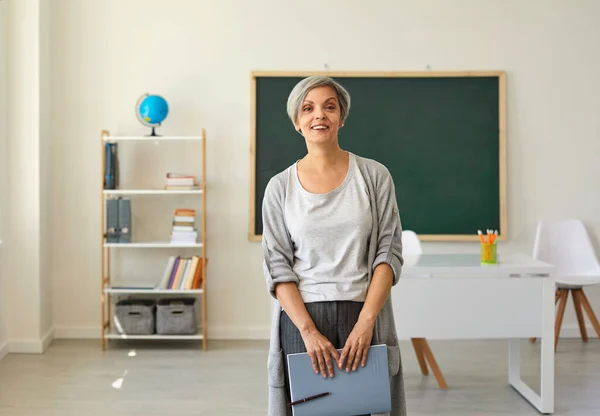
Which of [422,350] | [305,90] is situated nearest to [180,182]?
[422,350]

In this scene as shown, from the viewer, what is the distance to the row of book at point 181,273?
4691mm

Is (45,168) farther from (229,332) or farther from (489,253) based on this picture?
(489,253)

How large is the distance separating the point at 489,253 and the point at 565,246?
1787 millimetres

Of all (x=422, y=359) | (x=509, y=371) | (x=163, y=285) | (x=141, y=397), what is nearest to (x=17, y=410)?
(x=141, y=397)

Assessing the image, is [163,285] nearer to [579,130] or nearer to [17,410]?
[17,410]

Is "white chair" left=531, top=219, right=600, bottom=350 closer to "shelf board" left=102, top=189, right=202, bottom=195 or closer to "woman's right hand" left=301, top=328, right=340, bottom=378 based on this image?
"shelf board" left=102, top=189, right=202, bottom=195

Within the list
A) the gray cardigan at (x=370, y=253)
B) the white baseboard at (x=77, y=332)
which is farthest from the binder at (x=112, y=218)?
the gray cardigan at (x=370, y=253)

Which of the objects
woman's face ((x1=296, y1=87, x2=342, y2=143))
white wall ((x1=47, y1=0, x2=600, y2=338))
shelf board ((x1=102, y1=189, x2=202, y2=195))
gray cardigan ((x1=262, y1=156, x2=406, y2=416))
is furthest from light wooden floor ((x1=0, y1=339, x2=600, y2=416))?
woman's face ((x1=296, y1=87, x2=342, y2=143))

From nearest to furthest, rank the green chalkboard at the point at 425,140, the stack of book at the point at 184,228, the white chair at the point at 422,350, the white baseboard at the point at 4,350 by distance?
the white chair at the point at 422,350
the white baseboard at the point at 4,350
the stack of book at the point at 184,228
the green chalkboard at the point at 425,140

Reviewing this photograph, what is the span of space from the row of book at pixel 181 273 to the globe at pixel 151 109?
0.97 m

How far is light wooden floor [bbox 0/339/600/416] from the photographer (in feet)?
11.4

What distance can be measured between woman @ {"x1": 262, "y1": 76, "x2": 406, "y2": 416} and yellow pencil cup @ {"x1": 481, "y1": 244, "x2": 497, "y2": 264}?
1.78 m

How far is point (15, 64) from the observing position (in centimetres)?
460

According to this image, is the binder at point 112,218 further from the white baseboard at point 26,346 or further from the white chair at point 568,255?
the white chair at point 568,255
